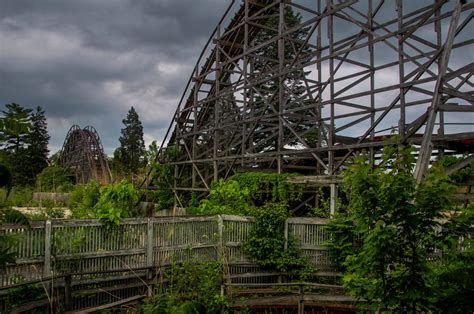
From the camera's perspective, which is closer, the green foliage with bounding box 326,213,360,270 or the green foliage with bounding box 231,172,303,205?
the green foliage with bounding box 326,213,360,270

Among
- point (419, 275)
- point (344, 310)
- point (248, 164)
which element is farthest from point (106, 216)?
point (248, 164)

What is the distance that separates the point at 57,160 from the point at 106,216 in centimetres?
4485

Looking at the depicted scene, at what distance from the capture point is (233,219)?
10633 mm

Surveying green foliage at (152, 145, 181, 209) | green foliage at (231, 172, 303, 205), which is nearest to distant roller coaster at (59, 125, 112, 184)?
green foliage at (152, 145, 181, 209)

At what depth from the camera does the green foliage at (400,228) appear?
13.7 ft

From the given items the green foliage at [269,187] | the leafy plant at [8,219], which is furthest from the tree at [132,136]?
the leafy plant at [8,219]

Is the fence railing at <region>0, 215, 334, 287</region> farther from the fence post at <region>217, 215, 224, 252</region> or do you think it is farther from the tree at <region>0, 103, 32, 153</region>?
the tree at <region>0, 103, 32, 153</region>

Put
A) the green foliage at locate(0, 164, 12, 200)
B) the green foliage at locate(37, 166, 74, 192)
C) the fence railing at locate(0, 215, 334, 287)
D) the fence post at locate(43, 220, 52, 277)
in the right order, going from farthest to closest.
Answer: the green foliage at locate(37, 166, 74, 192) < the fence post at locate(43, 220, 52, 277) < the fence railing at locate(0, 215, 334, 287) < the green foliage at locate(0, 164, 12, 200)

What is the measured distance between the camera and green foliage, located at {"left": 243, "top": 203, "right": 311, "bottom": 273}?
10594 mm

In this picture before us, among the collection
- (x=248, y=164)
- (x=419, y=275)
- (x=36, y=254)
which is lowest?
(x=36, y=254)

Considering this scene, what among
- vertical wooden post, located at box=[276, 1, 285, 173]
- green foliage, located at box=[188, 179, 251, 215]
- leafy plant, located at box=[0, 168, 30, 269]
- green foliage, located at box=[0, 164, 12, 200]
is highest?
vertical wooden post, located at box=[276, 1, 285, 173]

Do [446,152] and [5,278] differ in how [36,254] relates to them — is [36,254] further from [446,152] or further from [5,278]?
[446,152]

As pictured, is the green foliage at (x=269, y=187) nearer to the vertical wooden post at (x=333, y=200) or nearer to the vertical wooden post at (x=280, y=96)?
the vertical wooden post at (x=280, y=96)

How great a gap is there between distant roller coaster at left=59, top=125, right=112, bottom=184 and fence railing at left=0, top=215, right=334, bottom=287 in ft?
94.0
